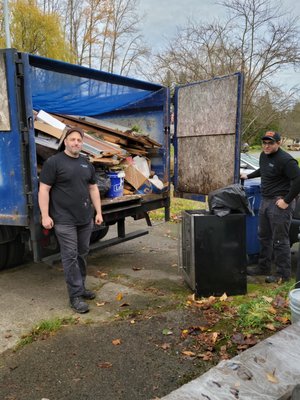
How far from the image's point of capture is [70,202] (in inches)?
149

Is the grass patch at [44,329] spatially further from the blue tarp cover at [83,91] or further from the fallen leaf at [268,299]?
the blue tarp cover at [83,91]

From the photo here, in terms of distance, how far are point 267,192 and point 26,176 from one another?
9.05 feet

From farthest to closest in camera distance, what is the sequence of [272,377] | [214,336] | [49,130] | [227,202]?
[49,130] → [227,202] → [214,336] → [272,377]

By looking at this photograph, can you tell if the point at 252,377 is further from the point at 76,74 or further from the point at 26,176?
the point at 76,74

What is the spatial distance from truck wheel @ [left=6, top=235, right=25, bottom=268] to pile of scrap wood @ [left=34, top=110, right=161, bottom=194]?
1235 mm

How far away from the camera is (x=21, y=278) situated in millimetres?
4945

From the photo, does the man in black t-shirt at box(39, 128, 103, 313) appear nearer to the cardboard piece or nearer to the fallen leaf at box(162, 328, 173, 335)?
the fallen leaf at box(162, 328, 173, 335)

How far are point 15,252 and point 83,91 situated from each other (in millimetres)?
2334

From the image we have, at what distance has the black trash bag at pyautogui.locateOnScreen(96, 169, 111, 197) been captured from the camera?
15.0 ft

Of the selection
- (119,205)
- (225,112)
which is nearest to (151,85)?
(225,112)

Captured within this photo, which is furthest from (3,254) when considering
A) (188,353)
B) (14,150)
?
(188,353)

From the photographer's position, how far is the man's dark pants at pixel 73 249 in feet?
12.5

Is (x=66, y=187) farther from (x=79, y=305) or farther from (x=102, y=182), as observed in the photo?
(x=79, y=305)

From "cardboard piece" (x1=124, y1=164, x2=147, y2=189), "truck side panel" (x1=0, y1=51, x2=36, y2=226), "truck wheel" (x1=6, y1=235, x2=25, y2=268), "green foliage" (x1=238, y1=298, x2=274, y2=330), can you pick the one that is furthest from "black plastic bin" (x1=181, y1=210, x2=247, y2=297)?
"truck wheel" (x1=6, y1=235, x2=25, y2=268)
